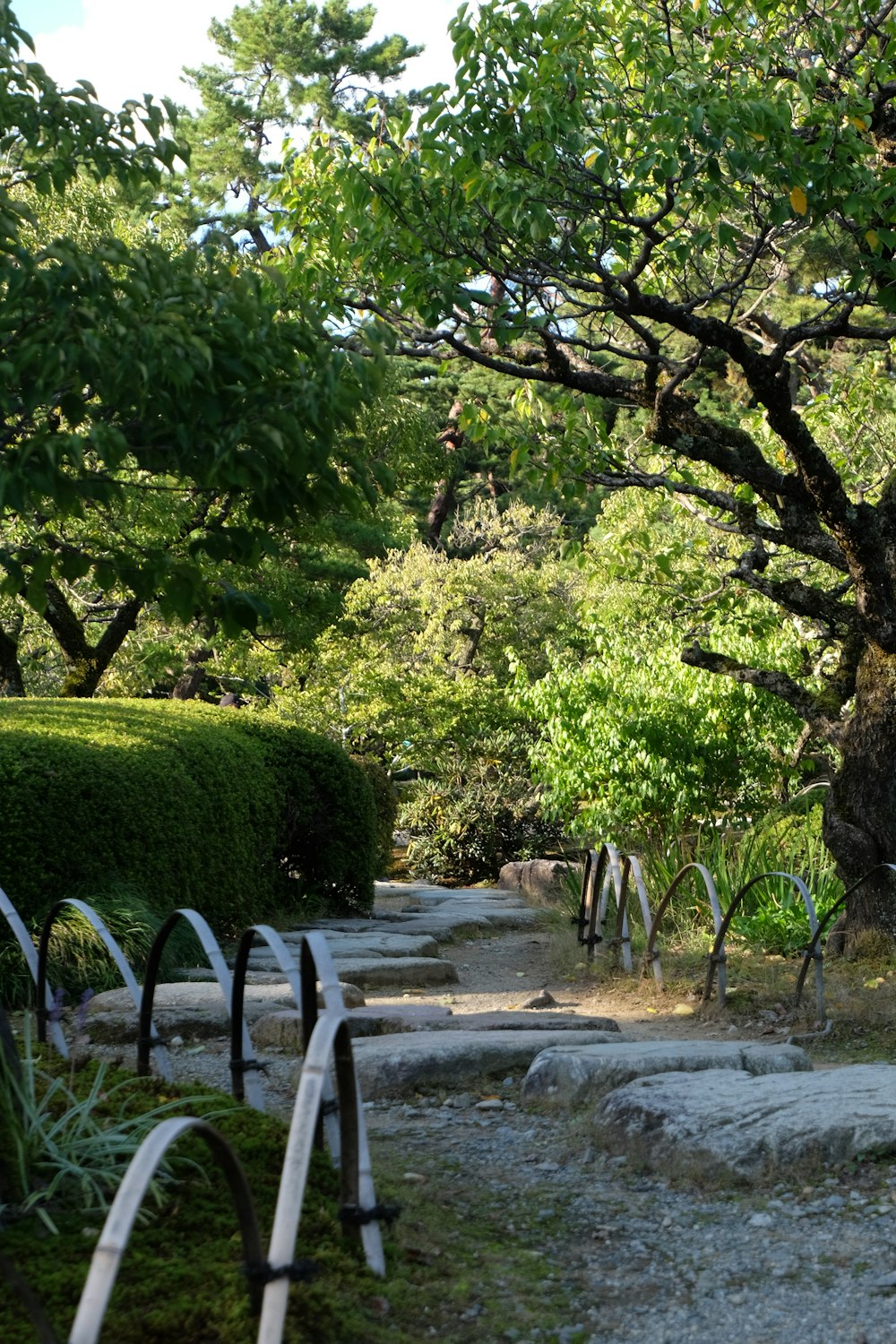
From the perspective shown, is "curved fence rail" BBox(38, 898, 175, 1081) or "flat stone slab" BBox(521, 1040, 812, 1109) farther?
"flat stone slab" BBox(521, 1040, 812, 1109)

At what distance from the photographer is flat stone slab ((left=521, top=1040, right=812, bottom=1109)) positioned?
4.45m

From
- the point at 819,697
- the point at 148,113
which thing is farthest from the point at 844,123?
the point at 148,113

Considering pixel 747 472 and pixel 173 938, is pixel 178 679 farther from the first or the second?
pixel 747 472

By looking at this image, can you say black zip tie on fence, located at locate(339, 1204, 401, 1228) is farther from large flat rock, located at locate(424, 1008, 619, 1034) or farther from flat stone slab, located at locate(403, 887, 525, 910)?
flat stone slab, located at locate(403, 887, 525, 910)

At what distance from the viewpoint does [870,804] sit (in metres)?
7.19

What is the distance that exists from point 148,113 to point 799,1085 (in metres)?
3.65

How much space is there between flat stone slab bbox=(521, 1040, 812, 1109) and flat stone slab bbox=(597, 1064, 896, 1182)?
0.77 ft

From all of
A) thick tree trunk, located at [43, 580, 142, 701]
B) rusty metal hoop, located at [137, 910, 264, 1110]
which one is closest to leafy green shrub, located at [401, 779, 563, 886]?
thick tree trunk, located at [43, 580, 142, 701]

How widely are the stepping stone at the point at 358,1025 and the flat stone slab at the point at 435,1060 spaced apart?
441 mm

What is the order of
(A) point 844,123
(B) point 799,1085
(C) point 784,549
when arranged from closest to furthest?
(B) point 799,1085 → (A) point 844,123 → (C) point 784,549

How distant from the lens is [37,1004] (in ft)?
14.7

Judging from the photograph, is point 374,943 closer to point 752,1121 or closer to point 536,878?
point 752,1121

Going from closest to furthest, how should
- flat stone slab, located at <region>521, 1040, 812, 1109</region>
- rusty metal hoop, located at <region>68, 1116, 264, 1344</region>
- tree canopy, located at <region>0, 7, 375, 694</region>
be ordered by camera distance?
rusty metal hoop, located at <region>68, 1116, 264, 1344</region>
tree canopy, located at <region>0, 7, 375, 694</region>
flat stone slab, located at <region>521, 1040, 812, 1109</region>

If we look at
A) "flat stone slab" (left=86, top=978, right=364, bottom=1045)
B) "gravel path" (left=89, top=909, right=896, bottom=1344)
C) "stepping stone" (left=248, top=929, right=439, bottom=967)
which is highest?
"gravel path" (left=89, top=909, right=896, bottom=1344)
